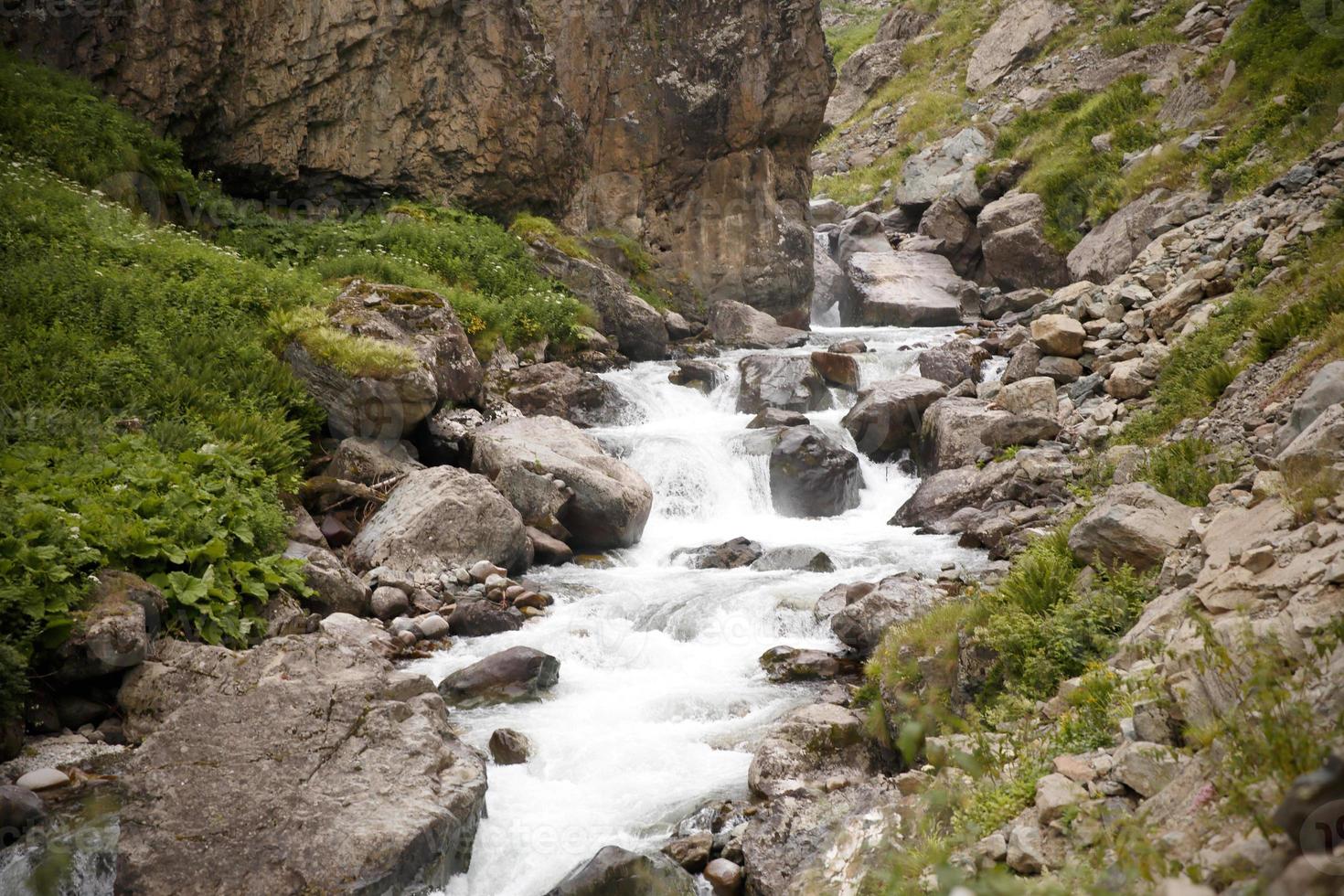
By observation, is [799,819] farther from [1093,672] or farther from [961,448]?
[961,448]

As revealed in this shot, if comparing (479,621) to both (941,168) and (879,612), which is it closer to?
(879,612)

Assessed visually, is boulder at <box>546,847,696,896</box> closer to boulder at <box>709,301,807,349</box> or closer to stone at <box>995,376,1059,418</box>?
stone at <box>995,376,1059,418</box>

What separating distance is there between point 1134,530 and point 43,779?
7.15 meters

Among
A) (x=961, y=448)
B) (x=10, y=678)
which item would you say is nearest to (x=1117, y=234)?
(x=961, y=448)

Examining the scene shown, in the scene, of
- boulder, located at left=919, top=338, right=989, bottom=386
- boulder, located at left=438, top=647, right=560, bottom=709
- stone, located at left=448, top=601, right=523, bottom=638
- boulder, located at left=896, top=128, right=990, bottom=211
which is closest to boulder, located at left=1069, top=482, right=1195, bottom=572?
boulder, located at left=438, top=647, right=560, bottom=709

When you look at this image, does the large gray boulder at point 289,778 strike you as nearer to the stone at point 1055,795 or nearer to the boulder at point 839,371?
the stone at point 1055,795

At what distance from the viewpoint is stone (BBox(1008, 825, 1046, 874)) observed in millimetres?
3393

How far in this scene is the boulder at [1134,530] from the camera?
5.79 m

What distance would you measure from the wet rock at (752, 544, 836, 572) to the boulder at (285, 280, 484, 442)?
17.0 feet

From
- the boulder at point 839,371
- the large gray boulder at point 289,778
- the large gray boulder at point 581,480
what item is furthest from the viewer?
the boulder at point 839,371

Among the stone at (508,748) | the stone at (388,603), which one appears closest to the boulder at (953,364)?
the stone at (388,603)

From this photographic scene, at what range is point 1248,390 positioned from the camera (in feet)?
27.8

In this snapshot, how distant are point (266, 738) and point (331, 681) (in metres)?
0.69

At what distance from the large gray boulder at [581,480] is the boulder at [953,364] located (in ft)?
23.9
